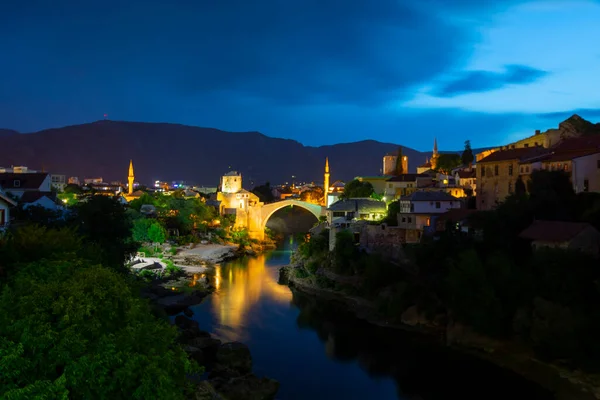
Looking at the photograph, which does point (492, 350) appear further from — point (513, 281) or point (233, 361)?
point (233, 361)

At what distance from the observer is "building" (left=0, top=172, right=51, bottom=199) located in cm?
2345

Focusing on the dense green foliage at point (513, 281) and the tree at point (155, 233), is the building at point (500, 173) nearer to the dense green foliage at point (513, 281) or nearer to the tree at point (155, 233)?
the dense green foliage at point (513, 281)

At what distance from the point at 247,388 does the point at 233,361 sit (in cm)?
178

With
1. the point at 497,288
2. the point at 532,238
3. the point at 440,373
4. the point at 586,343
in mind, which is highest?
the point at 532,238

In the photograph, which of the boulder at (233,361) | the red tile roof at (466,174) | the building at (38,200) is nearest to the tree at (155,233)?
the building at (38,200)

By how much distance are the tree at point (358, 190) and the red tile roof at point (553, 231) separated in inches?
738

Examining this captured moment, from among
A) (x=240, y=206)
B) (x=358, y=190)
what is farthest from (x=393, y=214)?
(x=240, y=206)

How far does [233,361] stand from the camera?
13.9m

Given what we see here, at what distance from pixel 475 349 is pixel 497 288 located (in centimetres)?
185

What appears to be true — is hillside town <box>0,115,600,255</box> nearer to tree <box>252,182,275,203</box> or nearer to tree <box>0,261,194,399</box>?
tree <box>0,261,194,399</box>

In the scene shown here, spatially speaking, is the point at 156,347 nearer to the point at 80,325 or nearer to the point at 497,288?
the point at 80,325

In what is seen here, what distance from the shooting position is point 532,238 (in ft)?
53.9

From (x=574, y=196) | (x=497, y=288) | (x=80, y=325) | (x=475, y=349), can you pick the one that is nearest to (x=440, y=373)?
(x=475, y=349)

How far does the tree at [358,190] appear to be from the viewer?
117 ft
